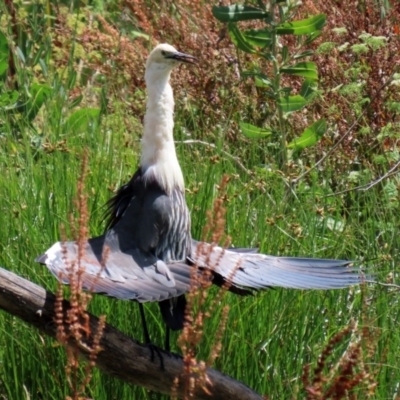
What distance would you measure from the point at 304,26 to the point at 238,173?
0.61 m

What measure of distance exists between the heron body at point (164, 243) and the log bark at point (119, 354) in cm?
15

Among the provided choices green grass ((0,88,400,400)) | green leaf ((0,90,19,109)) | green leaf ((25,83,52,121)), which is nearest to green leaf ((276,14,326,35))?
green grass ((0,88,400,400))

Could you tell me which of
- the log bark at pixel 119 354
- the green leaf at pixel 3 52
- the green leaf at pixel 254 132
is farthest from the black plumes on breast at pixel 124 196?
the green leaf at pixel 3 52

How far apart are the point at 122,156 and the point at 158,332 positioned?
0.93 m

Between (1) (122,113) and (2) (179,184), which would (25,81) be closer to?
(1) (122,113)

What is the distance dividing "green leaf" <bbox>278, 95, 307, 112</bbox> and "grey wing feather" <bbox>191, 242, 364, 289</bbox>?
47.0 inches

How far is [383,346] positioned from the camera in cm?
321

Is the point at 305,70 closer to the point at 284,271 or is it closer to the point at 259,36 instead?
the point at 259,36

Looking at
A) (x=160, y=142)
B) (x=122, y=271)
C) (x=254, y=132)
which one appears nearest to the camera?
(x=122, y=271)

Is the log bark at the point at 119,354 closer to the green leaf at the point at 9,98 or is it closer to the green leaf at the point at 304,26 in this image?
the green leaf at the point at 304,26

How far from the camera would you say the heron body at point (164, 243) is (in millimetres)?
2922

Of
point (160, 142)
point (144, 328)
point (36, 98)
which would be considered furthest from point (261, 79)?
point (144, 328)

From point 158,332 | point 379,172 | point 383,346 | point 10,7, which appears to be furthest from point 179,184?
point 10,7

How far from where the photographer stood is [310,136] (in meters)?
4.20
